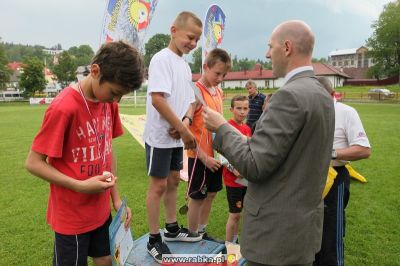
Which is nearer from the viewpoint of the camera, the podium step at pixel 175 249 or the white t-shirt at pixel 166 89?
the white t-shirt at pixel 166 89

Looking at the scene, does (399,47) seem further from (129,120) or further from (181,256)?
(181,256)

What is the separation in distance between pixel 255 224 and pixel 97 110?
1.22 meters

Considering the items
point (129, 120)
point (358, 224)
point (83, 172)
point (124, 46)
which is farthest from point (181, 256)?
point (129, 120)

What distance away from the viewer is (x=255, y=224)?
1994 mm

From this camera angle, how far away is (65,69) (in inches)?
2965

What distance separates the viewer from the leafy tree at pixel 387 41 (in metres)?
67.1

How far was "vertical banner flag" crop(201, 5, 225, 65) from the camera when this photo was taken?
37.1 feet

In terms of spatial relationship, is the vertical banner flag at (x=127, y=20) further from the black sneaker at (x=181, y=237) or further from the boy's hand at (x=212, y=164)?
the black sneaker at (x=181, y=237)

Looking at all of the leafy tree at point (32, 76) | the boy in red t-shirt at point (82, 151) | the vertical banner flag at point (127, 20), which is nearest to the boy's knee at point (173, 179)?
the boy in red t-shirt at point (82, 151)

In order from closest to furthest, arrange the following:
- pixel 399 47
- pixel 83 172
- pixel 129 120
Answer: pixel 83 172
pixel 129 120
pixel 399 47

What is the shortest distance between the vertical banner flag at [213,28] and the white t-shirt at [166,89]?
8.04 metres

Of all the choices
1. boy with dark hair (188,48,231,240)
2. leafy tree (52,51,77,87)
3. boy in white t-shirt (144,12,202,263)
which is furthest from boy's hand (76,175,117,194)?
leafy tree (52,51,77,87)

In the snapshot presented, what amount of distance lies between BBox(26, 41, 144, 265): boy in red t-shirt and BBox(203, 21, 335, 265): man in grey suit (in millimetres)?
705

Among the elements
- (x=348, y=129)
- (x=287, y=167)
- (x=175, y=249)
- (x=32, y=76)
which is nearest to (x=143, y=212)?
(x=175, y=249)
